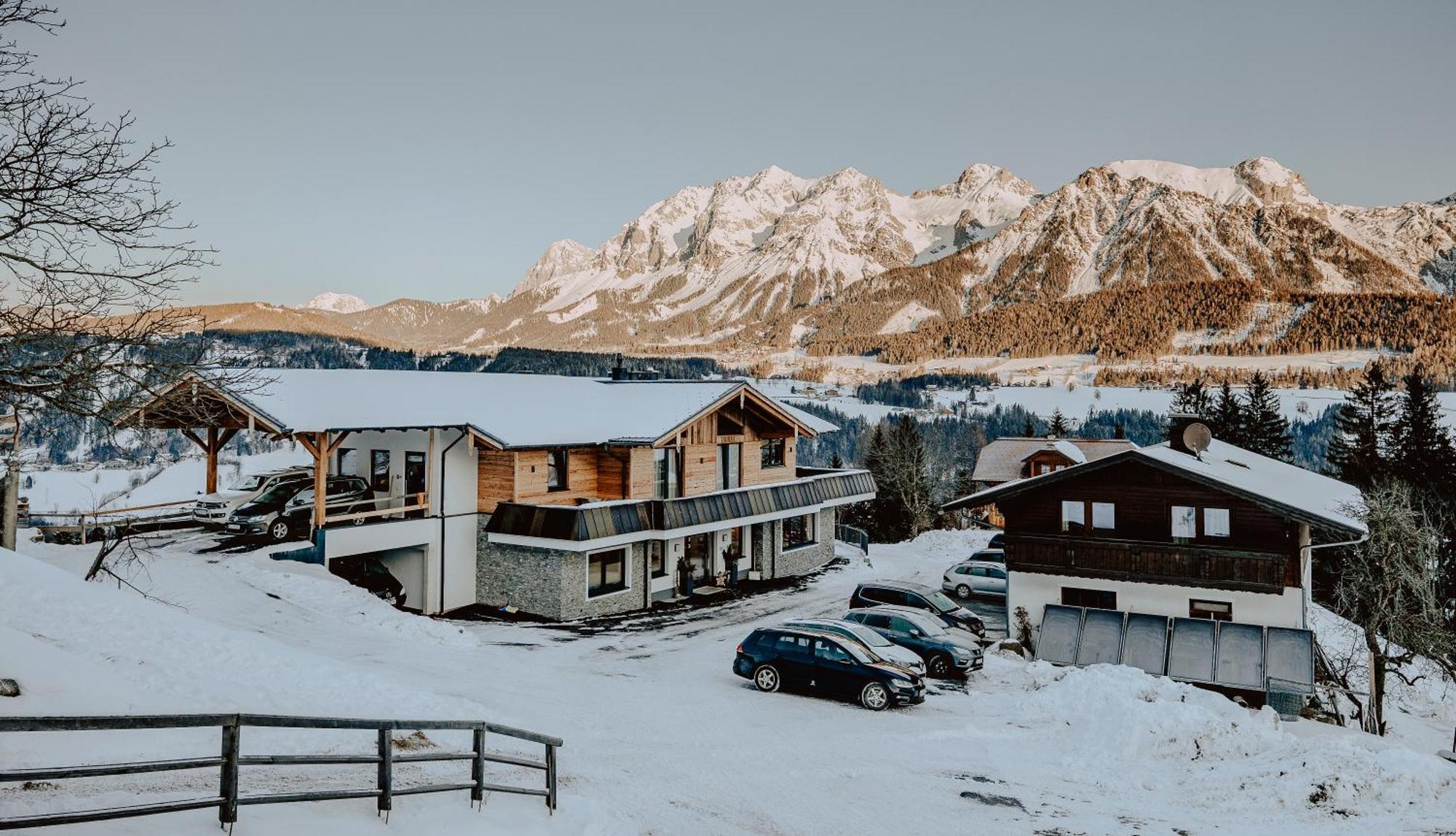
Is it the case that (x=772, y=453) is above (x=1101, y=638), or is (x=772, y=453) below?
above

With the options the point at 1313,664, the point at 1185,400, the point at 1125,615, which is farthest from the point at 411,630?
the point at 1185,400

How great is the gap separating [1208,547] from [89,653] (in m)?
26.8

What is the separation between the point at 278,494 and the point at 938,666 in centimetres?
2045

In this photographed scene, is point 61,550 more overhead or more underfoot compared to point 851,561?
more overhead

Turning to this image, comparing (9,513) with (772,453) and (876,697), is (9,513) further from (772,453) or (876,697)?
(772,453)

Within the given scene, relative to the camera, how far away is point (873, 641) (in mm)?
19844

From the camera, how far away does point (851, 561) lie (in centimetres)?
4131

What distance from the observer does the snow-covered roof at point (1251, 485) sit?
23656mm

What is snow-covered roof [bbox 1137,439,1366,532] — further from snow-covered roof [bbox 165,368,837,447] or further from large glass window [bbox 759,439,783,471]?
large glass window [bbox 759,439,783,471]

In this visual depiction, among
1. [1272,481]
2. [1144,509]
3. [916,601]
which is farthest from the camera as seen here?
[1272,481]

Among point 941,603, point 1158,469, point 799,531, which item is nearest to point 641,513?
point 941,603

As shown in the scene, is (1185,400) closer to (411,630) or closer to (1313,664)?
(1313,664)

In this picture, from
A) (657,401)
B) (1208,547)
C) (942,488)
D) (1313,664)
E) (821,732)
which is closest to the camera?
(821,732)

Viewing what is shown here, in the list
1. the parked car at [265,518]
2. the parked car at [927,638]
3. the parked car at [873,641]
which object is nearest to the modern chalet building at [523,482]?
the parked car at [265,518]
